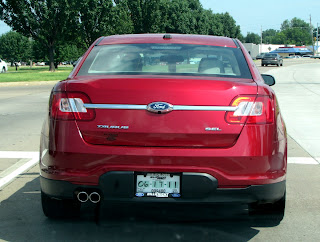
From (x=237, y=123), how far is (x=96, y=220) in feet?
5.35

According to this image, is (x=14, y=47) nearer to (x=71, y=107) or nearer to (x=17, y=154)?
(x=17, y=154)

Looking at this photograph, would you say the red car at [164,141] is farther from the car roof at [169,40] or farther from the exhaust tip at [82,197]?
the car roof at [169,40]

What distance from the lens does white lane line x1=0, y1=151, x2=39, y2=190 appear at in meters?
6.16

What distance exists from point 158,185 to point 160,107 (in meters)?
0.56

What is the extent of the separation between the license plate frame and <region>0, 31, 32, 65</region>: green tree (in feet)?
357

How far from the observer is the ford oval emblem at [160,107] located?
3.67m

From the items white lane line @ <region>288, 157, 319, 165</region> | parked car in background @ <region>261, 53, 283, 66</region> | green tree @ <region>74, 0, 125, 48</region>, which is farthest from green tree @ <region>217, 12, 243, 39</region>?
white lane line @ <region>288, 157, 319, 165</region>

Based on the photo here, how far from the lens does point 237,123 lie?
3709 mm

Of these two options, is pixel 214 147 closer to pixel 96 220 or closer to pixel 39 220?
pixel 96 220

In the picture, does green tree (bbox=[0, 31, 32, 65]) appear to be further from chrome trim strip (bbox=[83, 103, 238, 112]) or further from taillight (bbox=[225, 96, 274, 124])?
taillight (bbox=[225, 96, 274, 124])

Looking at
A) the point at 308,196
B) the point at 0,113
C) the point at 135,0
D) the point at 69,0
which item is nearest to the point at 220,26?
the point at 135,0

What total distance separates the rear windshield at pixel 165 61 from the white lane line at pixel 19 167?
7.24 ft

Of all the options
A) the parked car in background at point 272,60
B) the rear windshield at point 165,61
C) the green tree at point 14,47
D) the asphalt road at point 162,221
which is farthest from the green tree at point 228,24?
the rear windshield at point 165,61

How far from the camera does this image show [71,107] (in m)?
3.81
